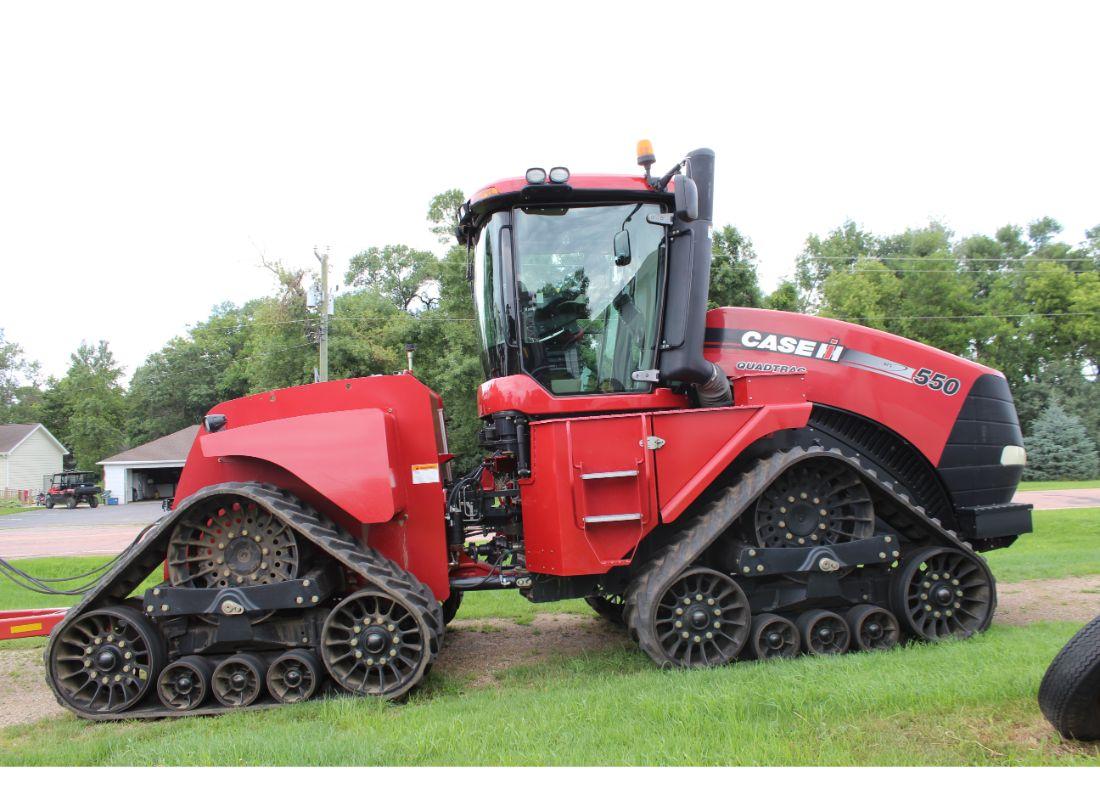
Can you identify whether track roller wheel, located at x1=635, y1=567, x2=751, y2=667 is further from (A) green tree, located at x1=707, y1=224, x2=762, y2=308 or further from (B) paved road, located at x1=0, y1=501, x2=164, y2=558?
(A) green tree, located at x1=707, y1=224, x2=762, y2=308

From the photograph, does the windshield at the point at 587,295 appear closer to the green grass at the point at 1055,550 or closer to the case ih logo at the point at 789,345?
the case ih logo at the point at 789,345

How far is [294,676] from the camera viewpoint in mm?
4645

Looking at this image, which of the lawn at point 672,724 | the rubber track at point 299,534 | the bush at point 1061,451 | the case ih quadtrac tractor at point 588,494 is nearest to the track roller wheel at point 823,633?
the case ih quadtrac tractor at point 588,494

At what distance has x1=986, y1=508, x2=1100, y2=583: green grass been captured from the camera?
8547mm

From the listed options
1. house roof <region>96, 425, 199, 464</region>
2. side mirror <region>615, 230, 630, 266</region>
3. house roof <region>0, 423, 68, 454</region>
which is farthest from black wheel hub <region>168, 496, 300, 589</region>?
house roof <region>0, 423, 68, 454</region>

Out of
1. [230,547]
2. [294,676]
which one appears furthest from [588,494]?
[230,547]

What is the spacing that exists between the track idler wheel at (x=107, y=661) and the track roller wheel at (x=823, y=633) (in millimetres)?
4219

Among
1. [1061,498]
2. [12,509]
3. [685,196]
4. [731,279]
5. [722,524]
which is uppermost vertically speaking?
[731,279]

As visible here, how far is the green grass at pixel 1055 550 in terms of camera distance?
8547 millimetres

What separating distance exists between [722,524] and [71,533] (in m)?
24.0

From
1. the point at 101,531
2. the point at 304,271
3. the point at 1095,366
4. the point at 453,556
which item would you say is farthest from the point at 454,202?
the point at 1095,366

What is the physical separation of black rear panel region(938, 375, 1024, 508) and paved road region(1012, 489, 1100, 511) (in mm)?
13879

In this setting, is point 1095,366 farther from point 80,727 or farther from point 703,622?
point 80,727

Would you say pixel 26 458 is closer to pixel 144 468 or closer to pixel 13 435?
pixel 13 435
